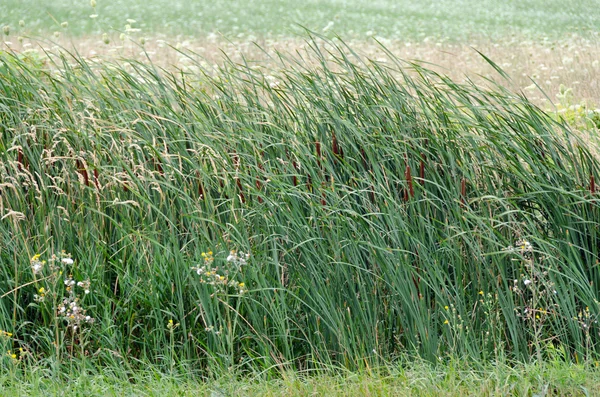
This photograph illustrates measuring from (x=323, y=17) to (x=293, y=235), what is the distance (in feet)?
53.2

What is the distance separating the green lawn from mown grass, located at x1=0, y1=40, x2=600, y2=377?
12229 mm

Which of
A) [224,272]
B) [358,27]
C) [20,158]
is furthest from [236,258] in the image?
[358,27]

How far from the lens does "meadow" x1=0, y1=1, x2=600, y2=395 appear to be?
9.75 feet

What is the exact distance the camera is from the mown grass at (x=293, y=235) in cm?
312

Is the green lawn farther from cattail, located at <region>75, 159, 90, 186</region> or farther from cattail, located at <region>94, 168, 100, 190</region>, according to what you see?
cattail, located at <region>94, 168, 100, 190</region>

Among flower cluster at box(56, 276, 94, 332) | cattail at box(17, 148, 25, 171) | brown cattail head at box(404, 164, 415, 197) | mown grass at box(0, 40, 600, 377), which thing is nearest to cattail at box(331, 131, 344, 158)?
mown grass at box(0, 40, 600, 377)

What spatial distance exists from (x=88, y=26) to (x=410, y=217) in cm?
1522

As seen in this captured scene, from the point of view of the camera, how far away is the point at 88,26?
1734 cm

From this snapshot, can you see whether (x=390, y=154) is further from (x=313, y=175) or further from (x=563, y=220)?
(x=563, y=220)

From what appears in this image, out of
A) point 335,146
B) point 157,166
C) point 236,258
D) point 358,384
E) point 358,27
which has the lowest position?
point 358,27

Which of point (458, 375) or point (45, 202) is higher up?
point (45, 202)

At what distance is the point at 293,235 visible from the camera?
3348 millimetres

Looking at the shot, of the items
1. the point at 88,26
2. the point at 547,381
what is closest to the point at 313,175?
the point at 547,381

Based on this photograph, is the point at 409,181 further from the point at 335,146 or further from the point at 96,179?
the point at 96,179
